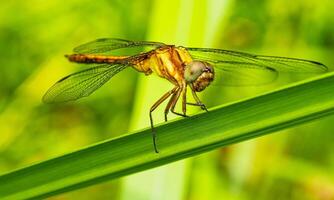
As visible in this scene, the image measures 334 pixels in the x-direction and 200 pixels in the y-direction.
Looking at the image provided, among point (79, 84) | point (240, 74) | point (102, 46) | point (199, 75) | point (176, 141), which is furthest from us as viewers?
point (102, 46)

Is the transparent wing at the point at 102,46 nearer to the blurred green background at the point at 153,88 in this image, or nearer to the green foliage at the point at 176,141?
the blurred green background at the point at 153,88

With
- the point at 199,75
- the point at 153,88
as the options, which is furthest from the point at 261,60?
the point at 153,88

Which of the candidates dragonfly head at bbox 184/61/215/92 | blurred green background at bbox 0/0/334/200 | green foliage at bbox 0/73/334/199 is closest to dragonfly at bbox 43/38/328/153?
dragonfly head at bbox 184/61/215/92

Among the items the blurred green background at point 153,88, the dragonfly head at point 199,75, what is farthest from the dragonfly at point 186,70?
the blurred green background at point 153,88

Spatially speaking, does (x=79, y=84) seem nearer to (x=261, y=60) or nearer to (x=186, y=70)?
(x=186, y=70)

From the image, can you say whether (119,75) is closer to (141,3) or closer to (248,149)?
(141,3)

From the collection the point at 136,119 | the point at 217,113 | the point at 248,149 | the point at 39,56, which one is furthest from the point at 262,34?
the point at 217,113

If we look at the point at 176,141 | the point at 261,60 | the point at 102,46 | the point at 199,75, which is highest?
the point at 102,46
